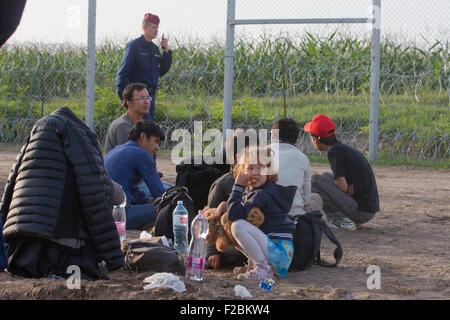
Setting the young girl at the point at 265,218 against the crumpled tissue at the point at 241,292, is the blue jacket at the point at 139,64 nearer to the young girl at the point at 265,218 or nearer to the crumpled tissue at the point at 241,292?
the young girl at the point at 265,218

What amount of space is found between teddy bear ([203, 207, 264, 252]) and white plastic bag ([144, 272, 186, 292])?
0.80m

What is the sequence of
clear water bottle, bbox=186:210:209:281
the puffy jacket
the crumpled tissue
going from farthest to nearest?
clear water bottle, bbox=186:210:209:281
the puffy jacket
the crumpled tissue

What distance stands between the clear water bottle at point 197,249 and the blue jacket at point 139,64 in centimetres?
416

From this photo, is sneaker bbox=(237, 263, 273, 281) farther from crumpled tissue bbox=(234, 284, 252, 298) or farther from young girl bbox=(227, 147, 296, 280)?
crumpled tissue bbox=(234, 284, 252, 298)

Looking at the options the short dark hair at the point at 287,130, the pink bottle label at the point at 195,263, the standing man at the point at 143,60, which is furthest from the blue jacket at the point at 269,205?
the standing man at the point at 143,60

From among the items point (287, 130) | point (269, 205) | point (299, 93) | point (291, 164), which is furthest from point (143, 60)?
point (269, 205)

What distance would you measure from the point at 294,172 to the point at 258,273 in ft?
3.32

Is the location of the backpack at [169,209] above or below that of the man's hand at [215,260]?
above

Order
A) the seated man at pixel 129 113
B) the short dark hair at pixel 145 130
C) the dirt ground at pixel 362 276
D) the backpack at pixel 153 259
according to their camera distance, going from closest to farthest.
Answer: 1. the dirt ground at pixel 362 276
2. the backpack at pixel 153 259
3. the short dark hair at pixel 145 130
4. the seated man at pixel 129 113

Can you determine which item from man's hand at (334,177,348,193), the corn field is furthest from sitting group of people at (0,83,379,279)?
the corn field

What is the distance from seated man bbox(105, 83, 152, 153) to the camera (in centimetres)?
670

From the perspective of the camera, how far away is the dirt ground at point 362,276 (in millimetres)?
3678

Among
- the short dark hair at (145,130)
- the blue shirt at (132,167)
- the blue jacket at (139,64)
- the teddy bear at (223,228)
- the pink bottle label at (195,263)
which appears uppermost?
the blue jacket at (139,64)
